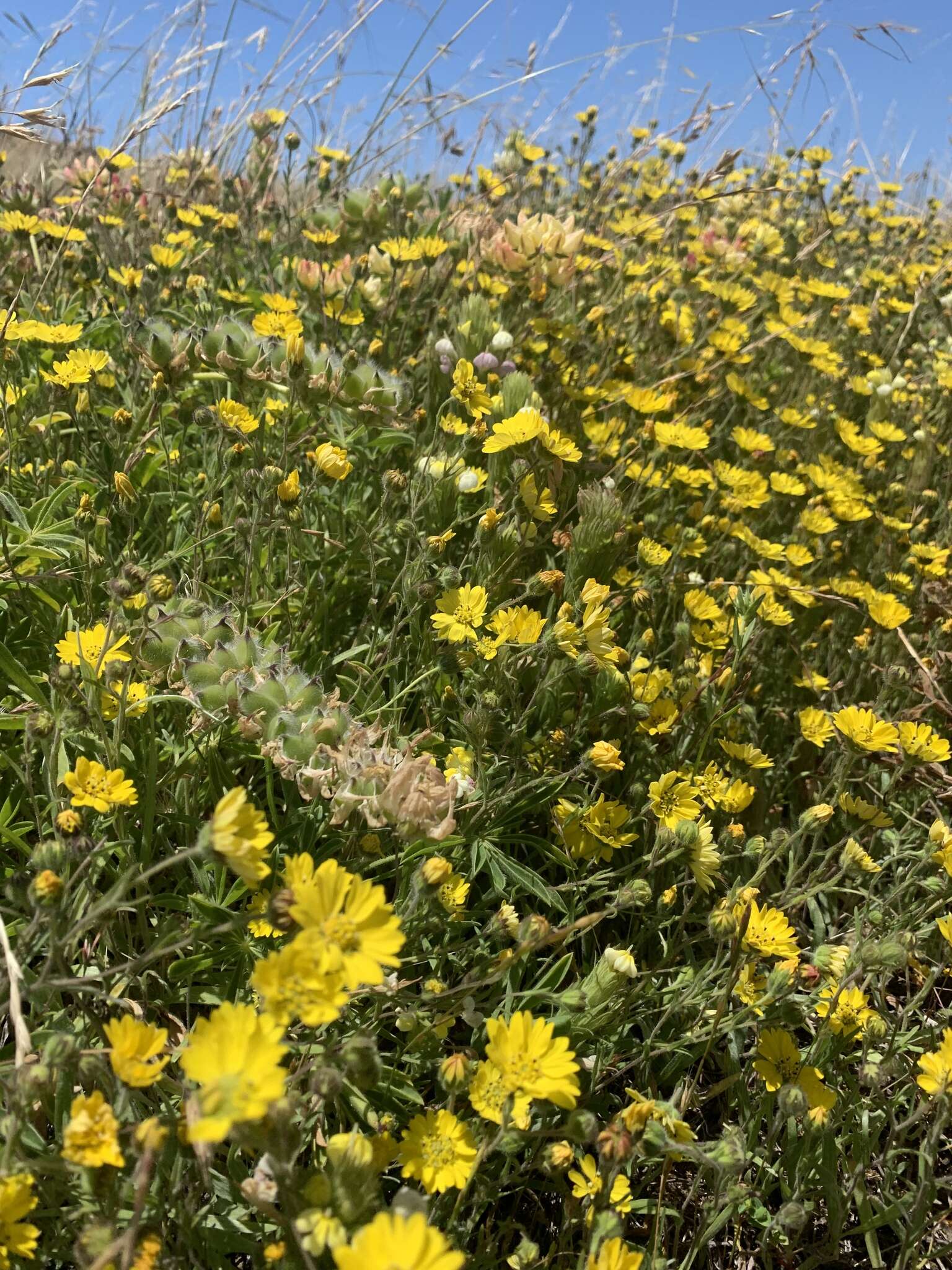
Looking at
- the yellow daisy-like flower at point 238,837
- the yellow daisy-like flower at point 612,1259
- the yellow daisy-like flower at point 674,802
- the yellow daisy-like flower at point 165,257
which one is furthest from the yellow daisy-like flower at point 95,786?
the yellow daisy-like flower at point 165,257

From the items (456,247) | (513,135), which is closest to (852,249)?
(513,135)

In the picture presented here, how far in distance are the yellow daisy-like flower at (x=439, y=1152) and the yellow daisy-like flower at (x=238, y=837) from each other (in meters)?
0.49

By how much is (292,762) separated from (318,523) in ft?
3.63

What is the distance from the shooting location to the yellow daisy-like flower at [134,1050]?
43.2 inches

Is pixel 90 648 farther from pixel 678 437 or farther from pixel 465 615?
pixel 678 437

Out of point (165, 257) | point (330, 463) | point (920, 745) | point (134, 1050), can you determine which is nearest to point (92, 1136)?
point (134, 1050)

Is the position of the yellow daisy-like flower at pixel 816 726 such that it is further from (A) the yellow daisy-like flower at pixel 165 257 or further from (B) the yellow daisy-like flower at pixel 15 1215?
(A) the yellow daisy-like flower at pixel 165 257

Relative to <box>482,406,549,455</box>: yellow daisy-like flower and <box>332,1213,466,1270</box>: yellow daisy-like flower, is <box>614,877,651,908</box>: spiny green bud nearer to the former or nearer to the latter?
<box>332,1213,466,1270</box>: yellow daisy-like flower

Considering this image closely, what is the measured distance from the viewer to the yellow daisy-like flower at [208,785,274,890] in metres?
1.19

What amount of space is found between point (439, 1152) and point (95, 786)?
78cm

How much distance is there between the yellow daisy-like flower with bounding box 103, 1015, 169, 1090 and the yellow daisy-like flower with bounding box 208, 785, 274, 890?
0.22 metres

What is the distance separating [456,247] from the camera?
13.0 feet

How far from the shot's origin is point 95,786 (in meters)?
1.49

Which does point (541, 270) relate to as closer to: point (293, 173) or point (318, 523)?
point (318, 523)
